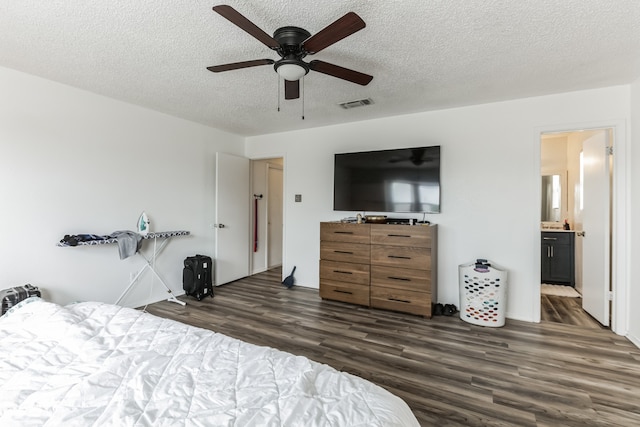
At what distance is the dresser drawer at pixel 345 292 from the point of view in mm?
3621

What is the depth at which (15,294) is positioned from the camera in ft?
8.23

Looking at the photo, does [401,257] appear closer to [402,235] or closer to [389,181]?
[402,235]

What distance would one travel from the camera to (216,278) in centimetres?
453

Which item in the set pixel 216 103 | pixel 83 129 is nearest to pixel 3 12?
pixel 83 129

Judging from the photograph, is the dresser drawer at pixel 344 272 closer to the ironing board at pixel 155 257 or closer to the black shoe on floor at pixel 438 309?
the black shoe on floor at pixel 438 309

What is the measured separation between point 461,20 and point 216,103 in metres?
2.60

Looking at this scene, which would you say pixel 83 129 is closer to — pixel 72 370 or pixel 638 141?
pixel 72 370

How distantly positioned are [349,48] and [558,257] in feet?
15.3

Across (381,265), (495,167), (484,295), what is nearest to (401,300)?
(381,265)

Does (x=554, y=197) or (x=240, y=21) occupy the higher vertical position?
(x=240, y=21)

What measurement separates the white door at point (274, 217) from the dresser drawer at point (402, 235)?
293 cm

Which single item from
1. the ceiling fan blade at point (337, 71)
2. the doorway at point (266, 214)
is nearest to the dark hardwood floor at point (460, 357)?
the doorway at point (266, 214)

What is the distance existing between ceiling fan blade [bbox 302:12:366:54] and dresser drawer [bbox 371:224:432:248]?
2169 mm

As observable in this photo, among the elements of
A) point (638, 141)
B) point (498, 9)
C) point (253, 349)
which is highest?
point (498, 9)
